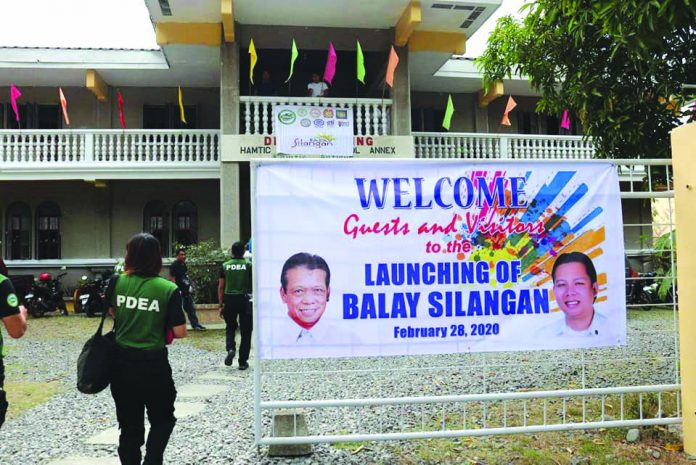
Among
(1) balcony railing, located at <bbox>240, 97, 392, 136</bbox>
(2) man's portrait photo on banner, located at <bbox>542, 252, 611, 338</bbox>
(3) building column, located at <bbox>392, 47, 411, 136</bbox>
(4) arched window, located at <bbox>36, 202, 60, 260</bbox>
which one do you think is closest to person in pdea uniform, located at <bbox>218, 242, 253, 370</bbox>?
(2) man's portrait photo on banner, located at <bbox>542, 252, 611, 338</bbox>

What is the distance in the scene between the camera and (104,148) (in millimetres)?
14516

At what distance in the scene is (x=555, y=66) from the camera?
682 centimetres

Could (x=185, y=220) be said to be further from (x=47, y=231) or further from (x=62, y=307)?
(x=62, y=307)

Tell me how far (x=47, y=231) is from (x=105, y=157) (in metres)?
3.35

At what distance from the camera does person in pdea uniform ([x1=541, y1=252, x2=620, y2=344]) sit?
4.11 metres

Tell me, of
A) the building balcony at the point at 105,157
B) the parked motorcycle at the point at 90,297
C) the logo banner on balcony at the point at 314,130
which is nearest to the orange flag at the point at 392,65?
the logo banner on balcony at the point at 314,130

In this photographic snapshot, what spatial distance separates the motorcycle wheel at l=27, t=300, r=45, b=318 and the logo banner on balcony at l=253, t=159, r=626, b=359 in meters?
11.8

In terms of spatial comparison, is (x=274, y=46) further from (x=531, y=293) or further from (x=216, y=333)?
(x=531, y=293)

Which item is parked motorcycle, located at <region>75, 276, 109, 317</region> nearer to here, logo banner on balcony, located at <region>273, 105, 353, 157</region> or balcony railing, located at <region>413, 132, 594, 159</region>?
logo banner on balcony, located at <region>273, 105, 353, 157</region>

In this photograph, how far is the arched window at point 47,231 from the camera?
16.1 meters

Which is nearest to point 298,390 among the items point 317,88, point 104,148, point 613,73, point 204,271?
point 613,73

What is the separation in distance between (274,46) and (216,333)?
704cm

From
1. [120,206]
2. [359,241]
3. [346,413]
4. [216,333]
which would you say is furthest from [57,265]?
[359,241]

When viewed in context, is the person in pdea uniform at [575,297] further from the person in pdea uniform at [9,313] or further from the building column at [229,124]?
the building column at [229,124]
